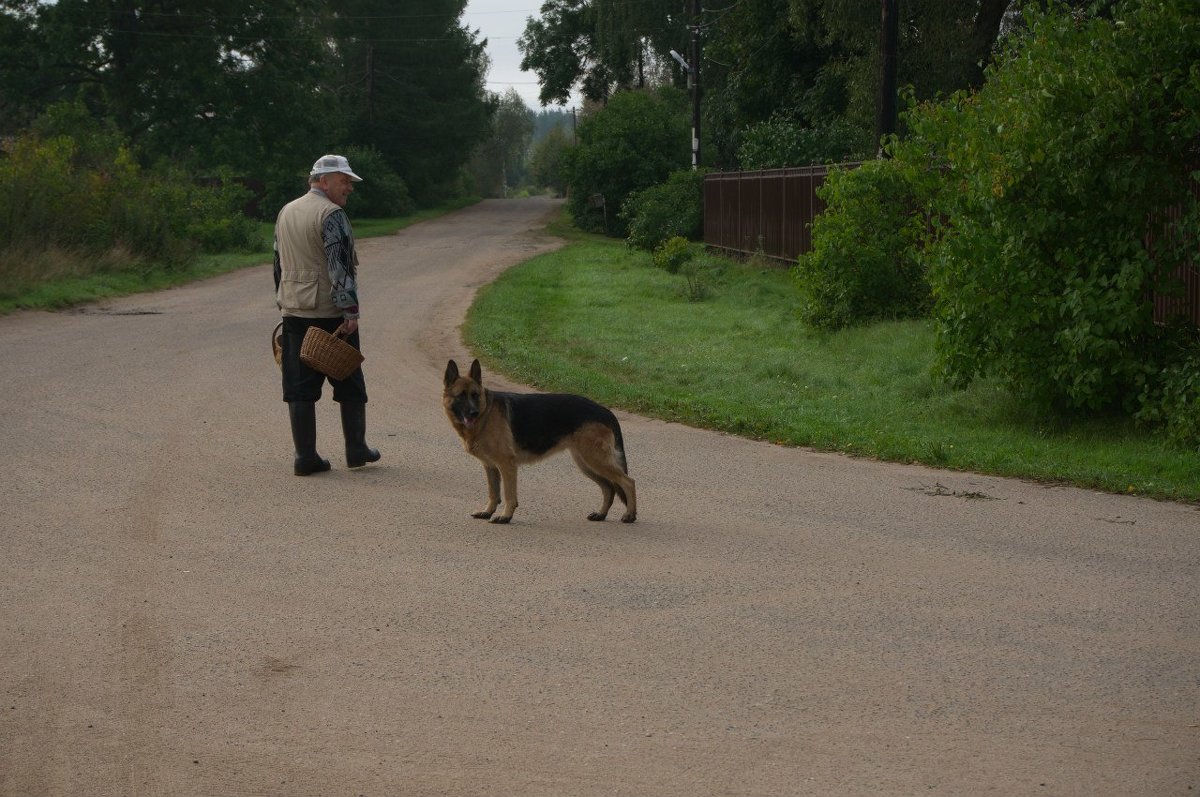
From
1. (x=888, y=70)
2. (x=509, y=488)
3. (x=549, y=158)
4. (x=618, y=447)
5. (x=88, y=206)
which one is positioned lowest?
(x=509, y=488)

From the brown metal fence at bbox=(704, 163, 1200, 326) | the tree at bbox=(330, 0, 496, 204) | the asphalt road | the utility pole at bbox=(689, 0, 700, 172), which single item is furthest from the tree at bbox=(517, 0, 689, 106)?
the asphalt road

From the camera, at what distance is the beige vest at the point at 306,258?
9625mm

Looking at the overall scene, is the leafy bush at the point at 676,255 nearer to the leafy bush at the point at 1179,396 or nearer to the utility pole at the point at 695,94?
the utility pole at the point at 695,94

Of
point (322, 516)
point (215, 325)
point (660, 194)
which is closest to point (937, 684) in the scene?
point (322, 516)

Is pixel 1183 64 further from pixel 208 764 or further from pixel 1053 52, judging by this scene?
pixel 208 764

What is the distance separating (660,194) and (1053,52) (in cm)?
2837

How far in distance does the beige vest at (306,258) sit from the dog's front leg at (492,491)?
2124mm

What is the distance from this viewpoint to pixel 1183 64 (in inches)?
418

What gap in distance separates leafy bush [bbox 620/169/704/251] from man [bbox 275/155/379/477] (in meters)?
26.9

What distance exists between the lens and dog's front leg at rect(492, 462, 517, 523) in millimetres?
8180

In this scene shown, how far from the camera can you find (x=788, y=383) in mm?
14492

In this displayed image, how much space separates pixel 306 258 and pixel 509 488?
2.67 metres

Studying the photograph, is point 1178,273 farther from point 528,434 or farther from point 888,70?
point 888,70

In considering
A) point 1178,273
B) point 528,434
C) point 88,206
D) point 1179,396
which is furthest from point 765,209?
point 528,434
